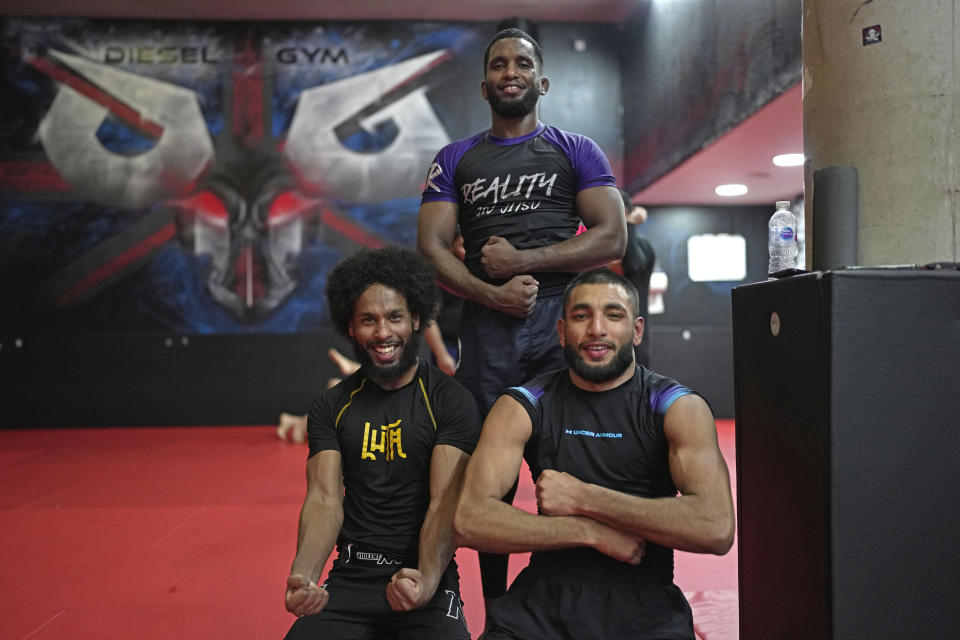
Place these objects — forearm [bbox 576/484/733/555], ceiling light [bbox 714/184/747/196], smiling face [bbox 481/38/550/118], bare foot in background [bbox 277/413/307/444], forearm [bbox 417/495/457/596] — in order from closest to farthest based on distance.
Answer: forearm [bbox 576/484/733/555], forearm [bbox 417/495/457/596], smiling face [bbox 481/38/550/118], bare foot in background [bbox 277/413/307/444], ceiling light [bbox 714/184/747/196]

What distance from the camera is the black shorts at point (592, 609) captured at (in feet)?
5.70

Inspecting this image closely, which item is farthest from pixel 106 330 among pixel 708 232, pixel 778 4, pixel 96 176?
pixel 778 4

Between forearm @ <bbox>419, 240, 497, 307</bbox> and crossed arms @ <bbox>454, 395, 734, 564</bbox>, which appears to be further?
forearm @ <bbox>419, 240, 497, 307</bbox>

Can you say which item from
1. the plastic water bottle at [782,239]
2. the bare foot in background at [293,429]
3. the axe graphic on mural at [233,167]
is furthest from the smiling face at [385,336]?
the axe graphic on mural at [233,167]

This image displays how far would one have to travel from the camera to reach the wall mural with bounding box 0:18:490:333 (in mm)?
7898

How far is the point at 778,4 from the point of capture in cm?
426

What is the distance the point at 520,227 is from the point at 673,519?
40.2 inches

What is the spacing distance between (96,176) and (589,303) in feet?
24.7

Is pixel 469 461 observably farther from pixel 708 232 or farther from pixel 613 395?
pixel 708 232

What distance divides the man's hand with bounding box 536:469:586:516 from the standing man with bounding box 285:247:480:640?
0.97 feet

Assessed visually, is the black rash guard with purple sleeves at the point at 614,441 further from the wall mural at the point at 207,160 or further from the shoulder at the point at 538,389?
the wall mural at the point at 207,160

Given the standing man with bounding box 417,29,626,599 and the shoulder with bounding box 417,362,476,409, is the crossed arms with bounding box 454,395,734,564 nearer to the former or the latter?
the shoulder with bounding box 417,362,476,409

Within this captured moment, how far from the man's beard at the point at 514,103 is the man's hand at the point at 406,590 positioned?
1.35 m

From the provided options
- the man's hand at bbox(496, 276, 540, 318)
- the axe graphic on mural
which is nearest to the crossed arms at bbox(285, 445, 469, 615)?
the man's hand at bbox(496, 276, 540, 318)
